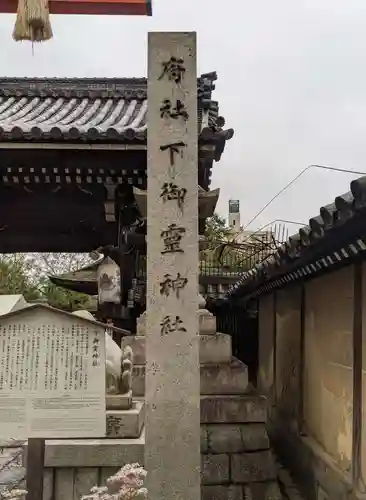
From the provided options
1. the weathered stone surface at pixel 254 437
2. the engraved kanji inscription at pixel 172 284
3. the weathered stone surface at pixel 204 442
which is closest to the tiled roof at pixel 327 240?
the engraved kanji inscription at pixel 172 284

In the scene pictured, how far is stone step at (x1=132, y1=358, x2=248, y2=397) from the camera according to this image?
22.2ft

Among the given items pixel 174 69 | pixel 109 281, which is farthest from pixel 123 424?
pixel 109 281

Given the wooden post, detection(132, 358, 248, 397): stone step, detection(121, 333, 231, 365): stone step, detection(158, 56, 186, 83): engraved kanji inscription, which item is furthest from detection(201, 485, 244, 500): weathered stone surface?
detection(158, 56, 186, 83): engraved kanji inscription

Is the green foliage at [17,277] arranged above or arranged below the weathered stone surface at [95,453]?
above

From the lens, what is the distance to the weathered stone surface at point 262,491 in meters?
6.42

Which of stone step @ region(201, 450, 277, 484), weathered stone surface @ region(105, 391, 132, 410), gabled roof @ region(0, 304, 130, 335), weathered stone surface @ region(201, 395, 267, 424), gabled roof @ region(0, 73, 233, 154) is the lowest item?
stone step @ region(201, 450, 277, 484)

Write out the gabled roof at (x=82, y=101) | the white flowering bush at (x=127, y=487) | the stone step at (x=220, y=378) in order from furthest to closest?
the gabled roof at (x=82, y=101), the stone step at (x=220, y=378), the white flowering bush at (x=127, y=487)

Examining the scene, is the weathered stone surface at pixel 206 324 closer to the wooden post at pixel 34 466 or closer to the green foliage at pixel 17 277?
the wooden post at pixel 34 466

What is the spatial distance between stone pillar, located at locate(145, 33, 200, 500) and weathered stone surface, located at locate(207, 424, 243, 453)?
7.20 ft

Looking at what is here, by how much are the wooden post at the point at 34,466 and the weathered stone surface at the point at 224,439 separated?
116 inches

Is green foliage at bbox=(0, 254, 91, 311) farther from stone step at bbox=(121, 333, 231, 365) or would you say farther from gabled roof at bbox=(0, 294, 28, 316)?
gabled roof at bbox=(0, 294, 28, 316)

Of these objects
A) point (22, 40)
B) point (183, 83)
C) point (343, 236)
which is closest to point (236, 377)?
point (343, 236)

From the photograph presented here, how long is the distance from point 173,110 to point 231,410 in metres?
3.58

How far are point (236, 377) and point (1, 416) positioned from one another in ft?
12.1
